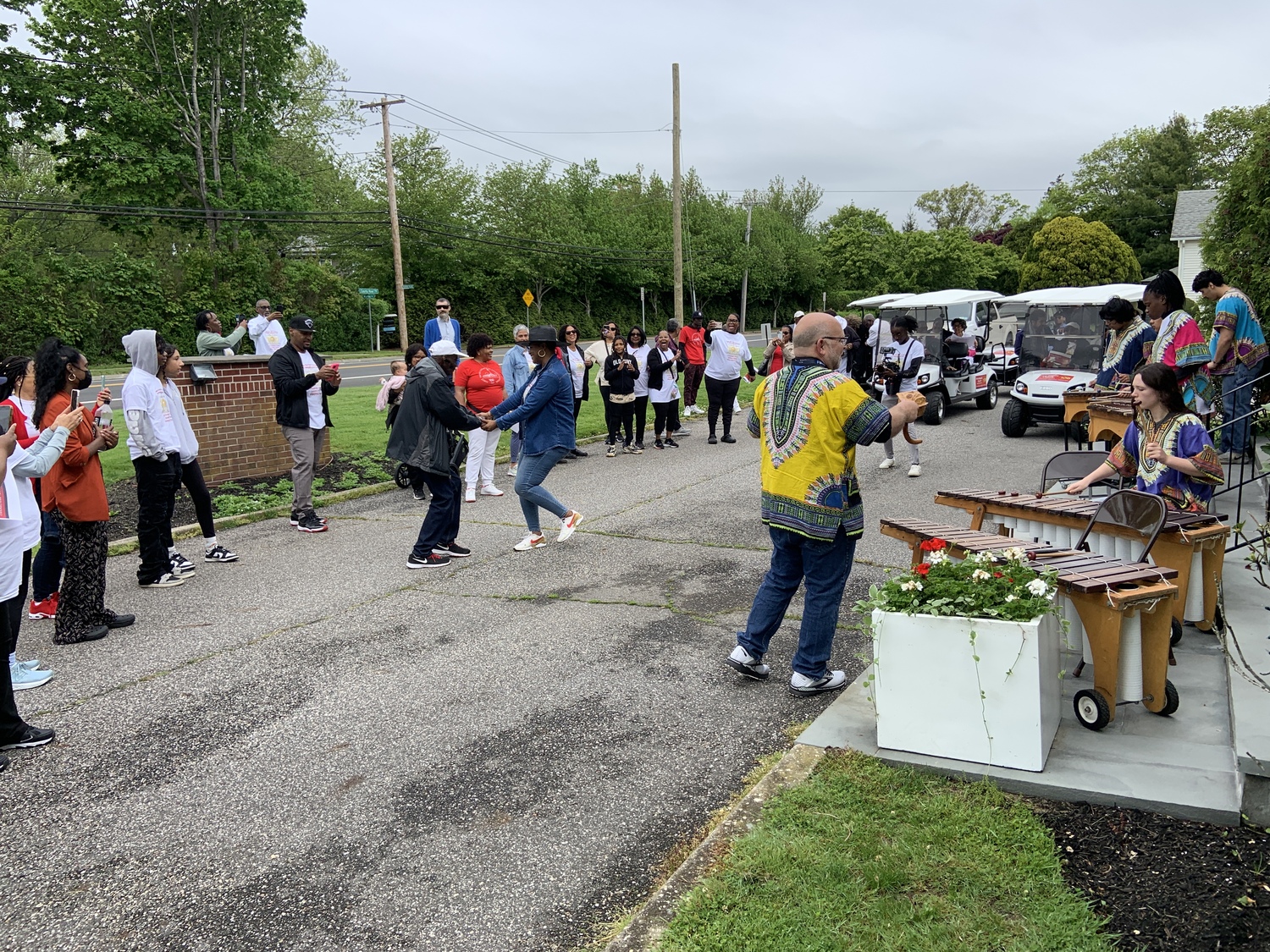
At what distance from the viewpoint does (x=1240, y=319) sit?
708 centimetres

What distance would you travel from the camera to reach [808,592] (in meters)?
4.61

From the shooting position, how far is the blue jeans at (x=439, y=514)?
24.8 feet

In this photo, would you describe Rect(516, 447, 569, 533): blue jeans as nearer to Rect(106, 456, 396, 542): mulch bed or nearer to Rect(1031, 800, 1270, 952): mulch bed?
Rect(106, 456, 396, 542): mulch bed

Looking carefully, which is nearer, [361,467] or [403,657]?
[403,657]

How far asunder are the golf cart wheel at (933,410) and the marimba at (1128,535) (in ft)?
32.5

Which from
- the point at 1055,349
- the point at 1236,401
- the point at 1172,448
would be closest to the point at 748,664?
the point at 1172,448

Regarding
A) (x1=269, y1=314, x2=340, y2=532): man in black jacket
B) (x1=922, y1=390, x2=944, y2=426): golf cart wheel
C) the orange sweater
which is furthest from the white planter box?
(x1=922, y1=390, x2=944, y2=426): golf cart wheel

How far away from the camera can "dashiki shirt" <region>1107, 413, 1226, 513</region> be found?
5195 millimetres

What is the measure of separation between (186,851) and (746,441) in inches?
436

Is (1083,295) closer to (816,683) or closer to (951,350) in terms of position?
(951,350)

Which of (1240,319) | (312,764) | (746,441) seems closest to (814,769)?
(312,764)

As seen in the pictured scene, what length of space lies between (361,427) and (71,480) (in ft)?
31.1

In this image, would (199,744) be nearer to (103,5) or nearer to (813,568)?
(813,568)

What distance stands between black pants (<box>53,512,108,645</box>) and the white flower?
5463mm
